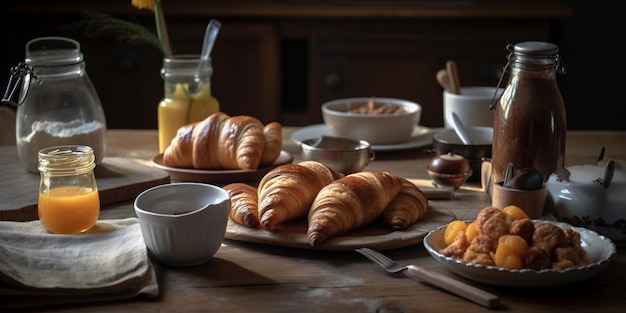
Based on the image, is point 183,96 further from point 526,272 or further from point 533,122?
point 526,272

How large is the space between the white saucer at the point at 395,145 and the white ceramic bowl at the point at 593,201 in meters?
0.64

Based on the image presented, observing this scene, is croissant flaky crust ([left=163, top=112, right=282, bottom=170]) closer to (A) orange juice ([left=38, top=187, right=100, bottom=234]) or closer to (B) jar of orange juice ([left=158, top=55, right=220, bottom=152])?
(B) jar of orange juice ([left=158, top=55, right=220, bottom=152])

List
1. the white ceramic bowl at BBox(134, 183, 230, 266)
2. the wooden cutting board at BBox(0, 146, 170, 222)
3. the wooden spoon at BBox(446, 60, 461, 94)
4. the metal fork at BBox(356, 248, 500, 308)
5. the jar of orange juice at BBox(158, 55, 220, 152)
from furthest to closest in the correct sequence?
the wooden spoon at BBox(446, 60, 461, 94)
the jar of orange juice at BBox(158, 55, 220, 152)
the wooden cutting board at BBox(0, 146, 170, 222)
the white ceramic bowl at BBox(134, 183, 230, 266)
the metal fork at BBox(356, 248, 500, 308)

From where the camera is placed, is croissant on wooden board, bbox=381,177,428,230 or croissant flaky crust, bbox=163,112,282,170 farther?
croissant flaky crust, bbox=163,112,282,170

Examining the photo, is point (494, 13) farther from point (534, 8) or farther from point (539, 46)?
point (539, 46)

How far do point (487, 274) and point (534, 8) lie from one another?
2.46m

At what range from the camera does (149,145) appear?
83.2 inches

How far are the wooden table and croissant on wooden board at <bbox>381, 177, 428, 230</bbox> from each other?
0.16 feet

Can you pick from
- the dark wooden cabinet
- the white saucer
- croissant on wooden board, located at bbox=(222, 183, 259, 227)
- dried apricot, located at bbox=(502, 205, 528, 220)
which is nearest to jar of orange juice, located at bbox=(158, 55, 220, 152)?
the white saucer

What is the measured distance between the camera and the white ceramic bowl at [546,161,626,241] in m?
1.35

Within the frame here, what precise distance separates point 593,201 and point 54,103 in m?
1.02

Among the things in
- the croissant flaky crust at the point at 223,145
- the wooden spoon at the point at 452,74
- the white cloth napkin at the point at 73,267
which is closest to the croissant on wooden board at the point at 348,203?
the white cloth napkin at the point at 73,267

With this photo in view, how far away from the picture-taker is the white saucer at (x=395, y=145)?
6.62ft

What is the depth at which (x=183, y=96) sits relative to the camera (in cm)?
196
